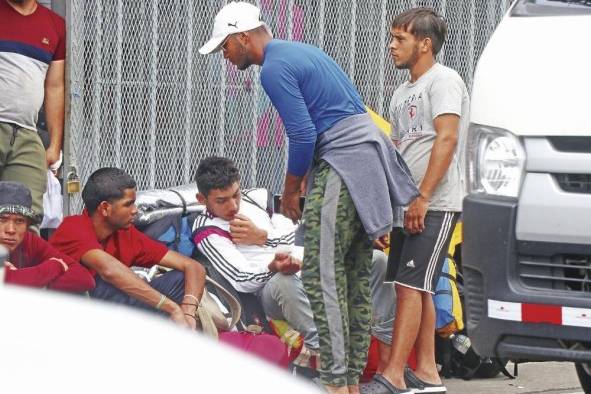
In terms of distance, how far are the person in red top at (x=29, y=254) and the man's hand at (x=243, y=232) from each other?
3.13ft

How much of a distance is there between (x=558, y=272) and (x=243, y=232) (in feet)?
7.94

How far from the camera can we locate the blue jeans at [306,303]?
633 cm

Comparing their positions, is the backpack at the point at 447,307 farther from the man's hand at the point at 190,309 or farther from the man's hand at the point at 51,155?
the man's hand at the point at 51,155

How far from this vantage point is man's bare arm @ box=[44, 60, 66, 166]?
6.70m

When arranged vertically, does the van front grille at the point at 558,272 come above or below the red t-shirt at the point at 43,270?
above

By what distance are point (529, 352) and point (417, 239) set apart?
1683 mm

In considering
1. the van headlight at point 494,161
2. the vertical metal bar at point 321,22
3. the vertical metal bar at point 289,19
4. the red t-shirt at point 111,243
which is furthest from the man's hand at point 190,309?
the vertical metal bar at point 321,22

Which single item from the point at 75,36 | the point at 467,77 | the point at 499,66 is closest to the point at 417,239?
the point at 499,66

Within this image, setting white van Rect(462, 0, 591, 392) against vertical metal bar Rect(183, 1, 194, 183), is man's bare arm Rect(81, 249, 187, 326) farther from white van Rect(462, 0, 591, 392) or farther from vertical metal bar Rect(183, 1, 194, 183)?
white van Rect(462, 0, 591, 392)


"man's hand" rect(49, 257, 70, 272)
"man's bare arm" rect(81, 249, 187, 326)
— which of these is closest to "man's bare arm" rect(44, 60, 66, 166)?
"man's bare arm" rect(81, 249, 187, 326)

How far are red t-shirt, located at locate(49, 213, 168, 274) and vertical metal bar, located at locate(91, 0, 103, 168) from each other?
3.12 ft

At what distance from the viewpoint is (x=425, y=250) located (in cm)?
624

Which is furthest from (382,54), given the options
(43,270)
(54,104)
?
(43,270)

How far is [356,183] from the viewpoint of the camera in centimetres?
573
